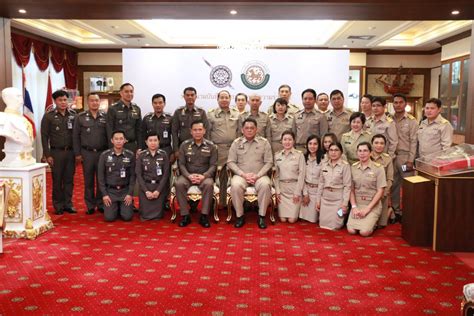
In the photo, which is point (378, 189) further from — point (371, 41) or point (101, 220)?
point (371, 41)

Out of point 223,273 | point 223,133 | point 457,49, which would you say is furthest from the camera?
point 457,49

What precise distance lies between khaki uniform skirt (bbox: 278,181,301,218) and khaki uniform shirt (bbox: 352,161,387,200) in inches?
29.7

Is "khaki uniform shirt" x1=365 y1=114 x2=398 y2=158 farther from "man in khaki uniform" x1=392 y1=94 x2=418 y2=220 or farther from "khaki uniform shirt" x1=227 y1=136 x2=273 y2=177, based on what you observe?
"khaki uniform shirt" x1=227 y1=136 x2=273 y2=177

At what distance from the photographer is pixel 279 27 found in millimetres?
11156

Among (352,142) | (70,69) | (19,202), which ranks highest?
(70,69)

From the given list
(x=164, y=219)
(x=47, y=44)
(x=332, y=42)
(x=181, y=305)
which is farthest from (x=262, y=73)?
(x=47, y=44)

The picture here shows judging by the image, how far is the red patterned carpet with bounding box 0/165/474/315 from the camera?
3.20 meters

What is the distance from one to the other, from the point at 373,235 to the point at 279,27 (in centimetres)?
721

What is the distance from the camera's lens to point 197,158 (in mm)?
5758

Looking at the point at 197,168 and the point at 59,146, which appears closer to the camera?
the point at 197,168

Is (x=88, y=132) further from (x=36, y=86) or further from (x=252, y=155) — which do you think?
(x=36, y=86)

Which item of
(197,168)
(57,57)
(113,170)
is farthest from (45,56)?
(197,168)

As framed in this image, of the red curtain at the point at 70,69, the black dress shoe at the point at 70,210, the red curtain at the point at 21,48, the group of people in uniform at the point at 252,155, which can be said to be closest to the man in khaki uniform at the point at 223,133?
the group of people in uniform at the point at 252,155

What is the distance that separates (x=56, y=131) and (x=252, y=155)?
253cm
